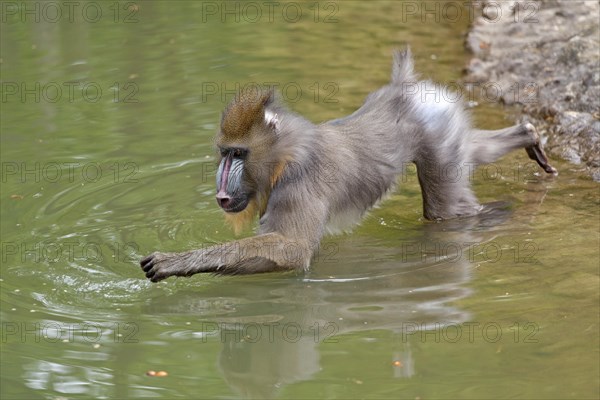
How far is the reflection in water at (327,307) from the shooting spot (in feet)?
17.7

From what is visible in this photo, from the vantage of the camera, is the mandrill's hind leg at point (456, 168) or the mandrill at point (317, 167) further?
the mandrill's hind leg at point (456, 168)

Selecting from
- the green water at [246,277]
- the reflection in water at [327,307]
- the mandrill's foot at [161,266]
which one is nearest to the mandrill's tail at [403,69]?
the green water at [246,277]

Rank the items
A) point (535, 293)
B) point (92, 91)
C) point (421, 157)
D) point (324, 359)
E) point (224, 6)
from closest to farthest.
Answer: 1. point (324, 359)
2. point (535, 293)
3. point (421, 157)
4. point (92, 91)
5. point (224, 6)

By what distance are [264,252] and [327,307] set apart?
498mm

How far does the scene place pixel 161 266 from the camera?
6035mm

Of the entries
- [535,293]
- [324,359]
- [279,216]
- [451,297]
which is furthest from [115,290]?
[535,293]

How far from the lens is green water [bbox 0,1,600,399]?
5262mm

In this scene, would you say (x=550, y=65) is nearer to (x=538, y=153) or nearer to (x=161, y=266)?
(x=538, y=153)

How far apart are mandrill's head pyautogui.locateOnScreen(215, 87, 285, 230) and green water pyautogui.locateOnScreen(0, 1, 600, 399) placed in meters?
0.60

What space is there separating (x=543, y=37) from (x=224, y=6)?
4065 mm

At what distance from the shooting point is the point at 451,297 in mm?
6125

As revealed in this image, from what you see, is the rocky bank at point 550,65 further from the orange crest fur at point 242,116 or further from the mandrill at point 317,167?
the orange crest fur at point 242,116

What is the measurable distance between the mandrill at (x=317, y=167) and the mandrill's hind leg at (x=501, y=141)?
0.09ft

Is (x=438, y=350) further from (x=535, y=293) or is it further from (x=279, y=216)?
(x=279, y=216)
